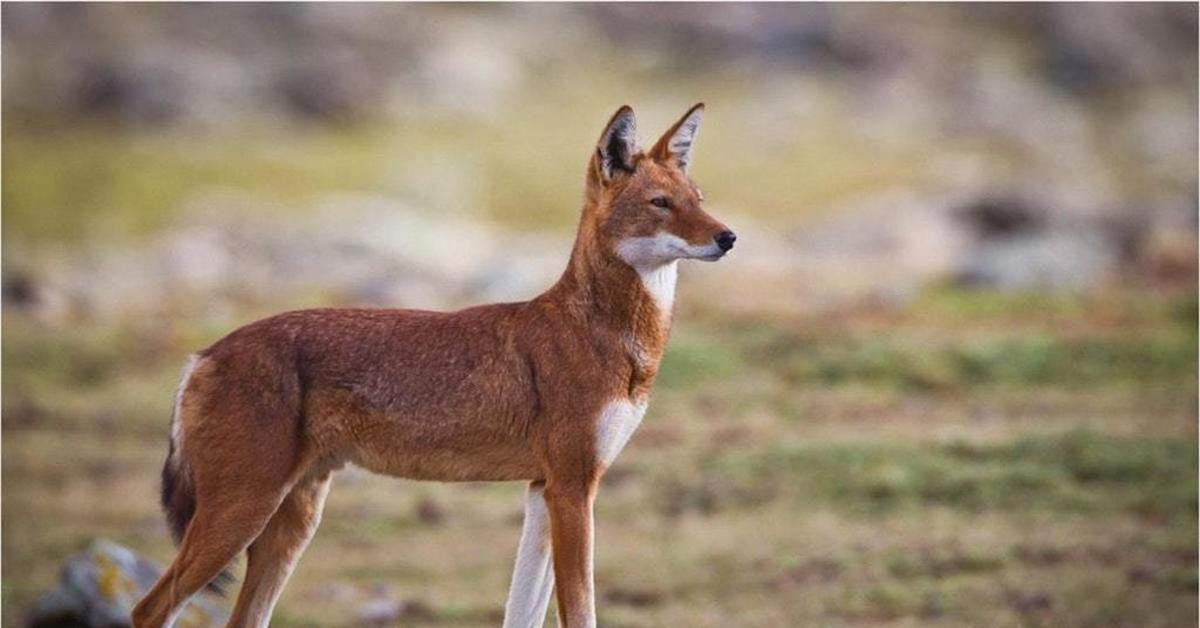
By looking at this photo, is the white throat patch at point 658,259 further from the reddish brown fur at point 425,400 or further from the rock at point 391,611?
the rock at point 391,611

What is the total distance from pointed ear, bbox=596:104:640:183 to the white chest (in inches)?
54.8

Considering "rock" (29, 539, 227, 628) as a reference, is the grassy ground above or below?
above

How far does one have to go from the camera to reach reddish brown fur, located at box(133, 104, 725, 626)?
10531 mm

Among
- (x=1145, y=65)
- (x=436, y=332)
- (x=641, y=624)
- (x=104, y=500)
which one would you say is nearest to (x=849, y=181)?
(x=1145, y=65)

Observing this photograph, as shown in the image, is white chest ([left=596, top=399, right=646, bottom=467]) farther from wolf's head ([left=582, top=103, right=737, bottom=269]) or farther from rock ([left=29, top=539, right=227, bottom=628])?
rock ([left=29, top=539, right=227, bottom=628])

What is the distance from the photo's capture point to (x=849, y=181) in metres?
53.2

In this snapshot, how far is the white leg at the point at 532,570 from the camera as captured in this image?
429 inches

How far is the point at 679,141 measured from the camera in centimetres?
1106

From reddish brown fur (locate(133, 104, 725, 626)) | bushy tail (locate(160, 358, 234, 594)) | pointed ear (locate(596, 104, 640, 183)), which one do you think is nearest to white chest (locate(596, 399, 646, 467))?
reddish brown fur (locate(133, 104, 725, 626))

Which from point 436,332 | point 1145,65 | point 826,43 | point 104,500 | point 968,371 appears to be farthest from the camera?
point 826,43

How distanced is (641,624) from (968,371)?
997 cm

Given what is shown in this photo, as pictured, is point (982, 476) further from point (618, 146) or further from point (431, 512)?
point (618, 146)

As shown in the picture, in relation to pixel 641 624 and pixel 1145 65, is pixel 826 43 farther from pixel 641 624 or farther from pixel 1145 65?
pixel 641 624

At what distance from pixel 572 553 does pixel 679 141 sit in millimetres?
2659
